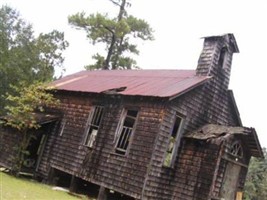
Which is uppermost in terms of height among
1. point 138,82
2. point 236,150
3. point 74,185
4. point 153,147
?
point 138,82

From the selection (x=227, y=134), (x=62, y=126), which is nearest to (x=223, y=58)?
(x=227, y=134)

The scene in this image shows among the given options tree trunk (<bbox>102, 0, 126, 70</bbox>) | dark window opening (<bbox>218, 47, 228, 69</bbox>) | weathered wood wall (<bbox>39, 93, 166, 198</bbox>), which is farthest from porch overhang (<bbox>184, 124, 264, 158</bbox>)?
tree trunk (<bbox>102, 0, 126, 70</bbox>)

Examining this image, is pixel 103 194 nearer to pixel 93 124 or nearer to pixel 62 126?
pixel 93 124

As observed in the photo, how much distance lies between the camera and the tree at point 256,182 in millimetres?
Answer: 42062

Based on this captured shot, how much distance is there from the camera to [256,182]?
1727 inches

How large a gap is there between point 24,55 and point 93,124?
22.3m

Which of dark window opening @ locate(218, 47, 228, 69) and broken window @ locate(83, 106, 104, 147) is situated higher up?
dark window opening @ locate(218, 47, 228, 69)

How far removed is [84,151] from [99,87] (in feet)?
11.9

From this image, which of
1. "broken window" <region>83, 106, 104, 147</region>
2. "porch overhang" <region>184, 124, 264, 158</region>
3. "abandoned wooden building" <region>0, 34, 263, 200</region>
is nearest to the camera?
"abandoned wooden building" <region>0, 34, 263, 200</region>

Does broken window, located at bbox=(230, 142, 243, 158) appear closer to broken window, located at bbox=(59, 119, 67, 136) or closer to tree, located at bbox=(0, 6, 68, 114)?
broken window, located at bbox=(59, 119, 67, 136)

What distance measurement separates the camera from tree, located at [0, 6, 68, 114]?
38.9m

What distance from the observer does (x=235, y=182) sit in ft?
62.5

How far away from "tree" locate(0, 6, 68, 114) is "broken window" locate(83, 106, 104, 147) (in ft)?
63.7

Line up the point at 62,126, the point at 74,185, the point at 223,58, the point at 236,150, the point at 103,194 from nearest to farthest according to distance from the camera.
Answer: the point at 103,194 < the point at 236,150 < the point at 74,185 < the point at 223,58 < the point at 62,126
